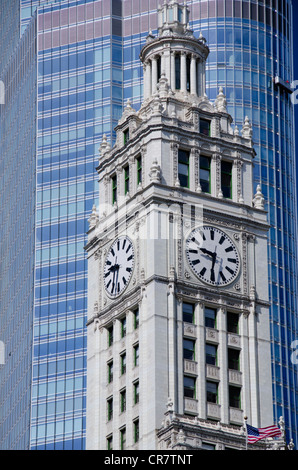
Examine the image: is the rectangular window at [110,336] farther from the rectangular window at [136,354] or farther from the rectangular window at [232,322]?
the rectangular window at [232,322]

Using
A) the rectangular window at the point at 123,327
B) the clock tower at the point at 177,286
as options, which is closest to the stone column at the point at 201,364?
the clock tower at the point at 177,286

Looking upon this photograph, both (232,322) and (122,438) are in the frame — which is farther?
(232,322)

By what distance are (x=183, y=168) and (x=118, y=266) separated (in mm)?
9415

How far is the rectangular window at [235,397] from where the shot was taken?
121 m

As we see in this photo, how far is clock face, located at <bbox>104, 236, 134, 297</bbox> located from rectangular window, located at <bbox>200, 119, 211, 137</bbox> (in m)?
11.8

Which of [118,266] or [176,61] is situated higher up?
[176,61]

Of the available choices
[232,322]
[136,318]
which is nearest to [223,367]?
[232,322]

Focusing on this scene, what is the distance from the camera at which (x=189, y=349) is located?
121m

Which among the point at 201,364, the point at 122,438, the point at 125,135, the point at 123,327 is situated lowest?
the point at 122,438

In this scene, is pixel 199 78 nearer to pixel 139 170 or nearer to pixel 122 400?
pixel 139 170

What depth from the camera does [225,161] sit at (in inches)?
5162
